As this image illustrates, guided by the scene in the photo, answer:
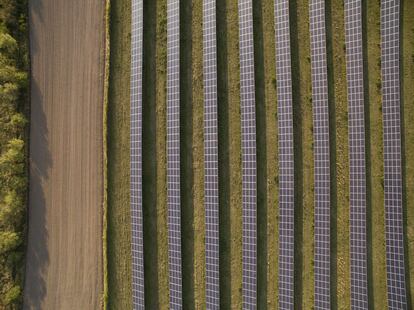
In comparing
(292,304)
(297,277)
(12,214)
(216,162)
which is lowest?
(292,304)

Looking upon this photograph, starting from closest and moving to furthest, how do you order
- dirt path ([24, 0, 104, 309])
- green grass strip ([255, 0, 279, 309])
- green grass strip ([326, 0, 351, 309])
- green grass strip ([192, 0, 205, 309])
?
green grass strip ([326, 0, 351, 309])
green grass strip ([255, 0, 279, 309])
green grass strip ([192, 0, 205, 309])
dirt path ([24, 0, 104, 309])

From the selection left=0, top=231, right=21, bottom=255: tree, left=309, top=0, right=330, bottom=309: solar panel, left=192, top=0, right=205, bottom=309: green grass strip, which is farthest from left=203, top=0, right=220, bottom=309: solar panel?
left=0, top=231, right=21, bottom=255: tree

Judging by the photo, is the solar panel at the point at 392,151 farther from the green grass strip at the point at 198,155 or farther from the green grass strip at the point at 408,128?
the green grass strip at the point at 198,155

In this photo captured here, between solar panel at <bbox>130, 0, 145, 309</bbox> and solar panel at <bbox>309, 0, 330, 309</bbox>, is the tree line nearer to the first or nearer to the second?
solar panel at <bbox>130, 0, 145, 309</bbox>

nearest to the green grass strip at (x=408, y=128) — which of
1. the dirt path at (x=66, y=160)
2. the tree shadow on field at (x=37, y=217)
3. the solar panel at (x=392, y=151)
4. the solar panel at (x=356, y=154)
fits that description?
the solar panel at (x=392, y=151)

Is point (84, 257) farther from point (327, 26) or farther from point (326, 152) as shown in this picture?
point (327, 26)

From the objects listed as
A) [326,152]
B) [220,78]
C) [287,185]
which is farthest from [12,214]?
[326,152]

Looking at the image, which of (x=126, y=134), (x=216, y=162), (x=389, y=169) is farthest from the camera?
(x=126, y=134)

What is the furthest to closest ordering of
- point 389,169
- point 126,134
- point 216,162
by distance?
1. point 126,134
2. point 216,162
3. point 389,169
